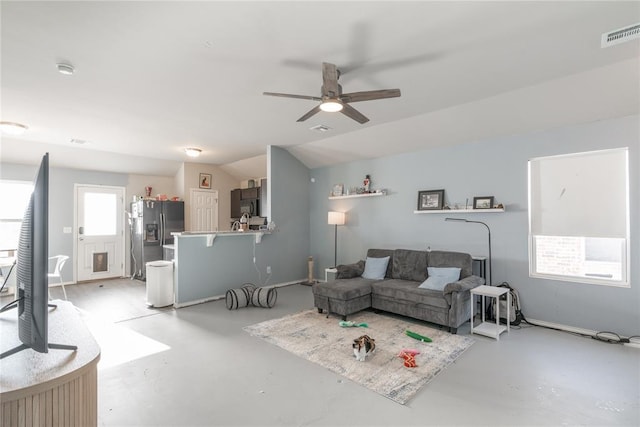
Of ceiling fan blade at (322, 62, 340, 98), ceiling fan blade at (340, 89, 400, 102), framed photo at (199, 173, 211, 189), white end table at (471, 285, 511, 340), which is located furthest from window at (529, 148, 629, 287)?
framed photo at (199, 173, 211, 189)

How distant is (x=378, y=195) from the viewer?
5.68 meters

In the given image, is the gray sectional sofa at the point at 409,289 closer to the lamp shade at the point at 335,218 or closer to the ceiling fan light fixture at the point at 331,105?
the lamp shade at the point at 335,218

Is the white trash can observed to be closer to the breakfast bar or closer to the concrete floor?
the breakfast bar

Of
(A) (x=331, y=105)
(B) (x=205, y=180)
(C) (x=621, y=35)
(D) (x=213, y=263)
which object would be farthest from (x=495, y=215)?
(B) (x=205, y=180)

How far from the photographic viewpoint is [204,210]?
309 inches

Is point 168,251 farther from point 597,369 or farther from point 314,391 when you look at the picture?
point 597,369

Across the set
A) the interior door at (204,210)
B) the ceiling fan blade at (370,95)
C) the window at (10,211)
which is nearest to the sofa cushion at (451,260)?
the ceiling fan blade at (370,95)

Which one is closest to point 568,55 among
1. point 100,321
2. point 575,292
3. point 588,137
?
point 588,137

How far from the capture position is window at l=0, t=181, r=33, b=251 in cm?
582

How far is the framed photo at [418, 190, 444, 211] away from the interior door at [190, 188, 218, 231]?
16.9ft

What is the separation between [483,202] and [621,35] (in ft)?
7.73

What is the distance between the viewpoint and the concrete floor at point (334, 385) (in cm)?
218

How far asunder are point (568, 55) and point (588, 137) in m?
1.43

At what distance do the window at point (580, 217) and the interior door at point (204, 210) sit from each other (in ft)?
21.9
